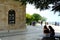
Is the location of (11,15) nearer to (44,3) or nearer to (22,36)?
(22,36)

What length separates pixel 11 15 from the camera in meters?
28.5

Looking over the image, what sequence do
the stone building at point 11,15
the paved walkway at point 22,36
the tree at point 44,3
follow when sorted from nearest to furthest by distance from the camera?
the tree at point 44,3 → the paved walkway at point 22,36 → the stone building at point 11,15

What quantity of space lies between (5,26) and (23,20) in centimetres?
265

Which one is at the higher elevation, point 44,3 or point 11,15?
point 44,3

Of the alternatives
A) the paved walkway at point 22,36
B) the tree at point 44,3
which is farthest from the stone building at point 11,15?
the tree at point 44,3

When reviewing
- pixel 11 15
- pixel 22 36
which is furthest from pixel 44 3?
pixel 11 15

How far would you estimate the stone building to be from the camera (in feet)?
89.8

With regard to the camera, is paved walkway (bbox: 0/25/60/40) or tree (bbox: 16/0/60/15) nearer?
tree (bbox: 16/0/60/15)

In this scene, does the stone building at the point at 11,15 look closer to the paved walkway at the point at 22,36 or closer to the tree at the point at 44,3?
the paved walkway at the point at 22,36

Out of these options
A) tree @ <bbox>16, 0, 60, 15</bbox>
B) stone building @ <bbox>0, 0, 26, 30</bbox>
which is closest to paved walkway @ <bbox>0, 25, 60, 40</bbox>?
stone building @ <bbox>0, 0, 26, 30</bbox>

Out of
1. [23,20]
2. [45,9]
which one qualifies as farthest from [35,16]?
[45,9]

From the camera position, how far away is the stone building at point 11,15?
1077 inches

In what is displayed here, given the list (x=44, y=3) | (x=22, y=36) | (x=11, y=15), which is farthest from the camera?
(x=11, y=15)

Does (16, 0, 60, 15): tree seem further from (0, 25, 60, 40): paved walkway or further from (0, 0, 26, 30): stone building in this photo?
(0, 0, 26, 30): stone building
